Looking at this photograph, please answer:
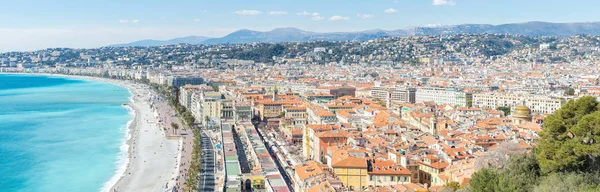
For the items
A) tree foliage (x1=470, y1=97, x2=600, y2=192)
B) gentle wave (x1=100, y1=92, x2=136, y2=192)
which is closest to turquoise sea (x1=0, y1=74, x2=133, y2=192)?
gentle wave (x1=100, y1=92, x2=136, y2=192)

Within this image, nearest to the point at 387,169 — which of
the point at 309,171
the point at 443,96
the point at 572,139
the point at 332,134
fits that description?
the point at 309,171

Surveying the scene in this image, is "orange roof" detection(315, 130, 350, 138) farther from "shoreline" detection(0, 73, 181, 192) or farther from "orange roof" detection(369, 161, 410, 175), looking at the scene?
"shoreline" detection(0, 73, 181, 192)

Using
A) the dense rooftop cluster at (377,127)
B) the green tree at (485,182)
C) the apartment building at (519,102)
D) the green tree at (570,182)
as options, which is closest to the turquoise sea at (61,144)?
the dense rooftop cluster at (377,127)

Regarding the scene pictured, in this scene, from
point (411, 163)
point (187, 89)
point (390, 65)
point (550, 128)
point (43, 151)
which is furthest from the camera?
point (390, 65)

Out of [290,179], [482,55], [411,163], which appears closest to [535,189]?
[411,163]

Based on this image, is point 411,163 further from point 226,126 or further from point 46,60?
point 46,60

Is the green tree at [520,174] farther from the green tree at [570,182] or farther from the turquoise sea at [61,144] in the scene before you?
the turquoise sea at [61,144]

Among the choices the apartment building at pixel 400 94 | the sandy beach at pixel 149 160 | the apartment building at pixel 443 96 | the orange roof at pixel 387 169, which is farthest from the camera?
the apartment building at pixel 400 94
